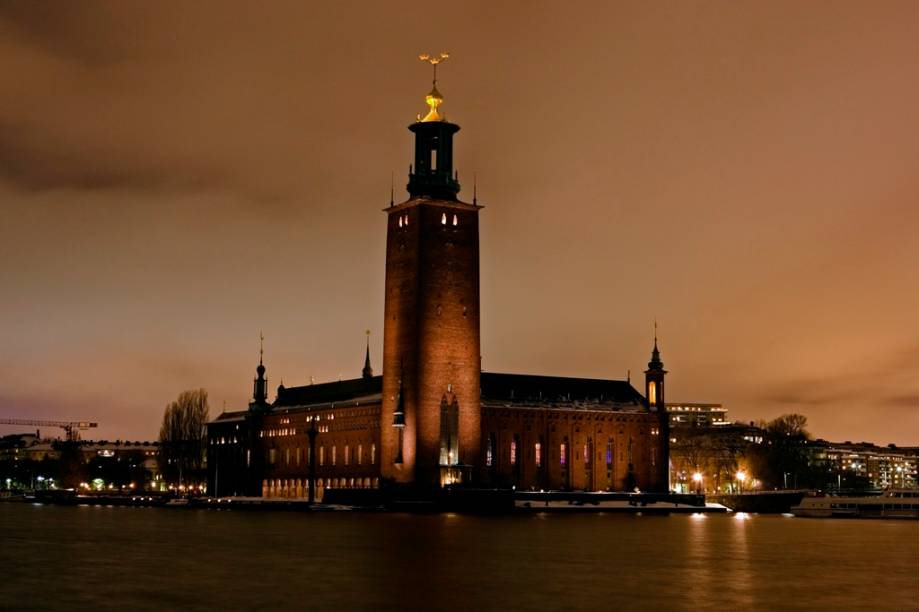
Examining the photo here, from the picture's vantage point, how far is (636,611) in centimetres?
2648

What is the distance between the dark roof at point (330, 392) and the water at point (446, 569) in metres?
50.6

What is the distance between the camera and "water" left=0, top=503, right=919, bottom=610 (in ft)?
91.9

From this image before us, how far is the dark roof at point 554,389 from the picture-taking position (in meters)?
108

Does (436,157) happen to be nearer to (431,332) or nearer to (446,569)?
(431,332)

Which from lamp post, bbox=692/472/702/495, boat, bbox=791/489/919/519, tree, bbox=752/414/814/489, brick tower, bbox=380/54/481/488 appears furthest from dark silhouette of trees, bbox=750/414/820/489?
brick tower, bbox=380/54/481/488

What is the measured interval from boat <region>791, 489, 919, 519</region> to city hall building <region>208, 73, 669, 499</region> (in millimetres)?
14906

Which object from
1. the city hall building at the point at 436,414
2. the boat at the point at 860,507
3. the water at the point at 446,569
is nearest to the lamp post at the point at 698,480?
the city hall building at the point at 436,414

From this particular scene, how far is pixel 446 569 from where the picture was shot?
34750mm

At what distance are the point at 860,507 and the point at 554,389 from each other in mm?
26274

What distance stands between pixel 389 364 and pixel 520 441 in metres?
16.0

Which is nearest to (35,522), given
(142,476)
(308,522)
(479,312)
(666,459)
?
(308,522)

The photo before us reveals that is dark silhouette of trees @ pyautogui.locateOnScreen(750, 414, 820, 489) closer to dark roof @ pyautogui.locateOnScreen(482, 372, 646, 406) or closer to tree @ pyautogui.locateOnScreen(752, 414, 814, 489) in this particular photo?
tree @ pyautogui.locateOnScreen(752, 414, 814, 489)

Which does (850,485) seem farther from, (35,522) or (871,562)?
(871,562)

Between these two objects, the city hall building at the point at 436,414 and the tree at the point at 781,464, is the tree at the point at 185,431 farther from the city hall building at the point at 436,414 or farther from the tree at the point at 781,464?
the tree at the point at 781,464
